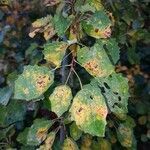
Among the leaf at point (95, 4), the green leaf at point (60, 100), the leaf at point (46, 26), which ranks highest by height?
the leaf at point (95, 4)

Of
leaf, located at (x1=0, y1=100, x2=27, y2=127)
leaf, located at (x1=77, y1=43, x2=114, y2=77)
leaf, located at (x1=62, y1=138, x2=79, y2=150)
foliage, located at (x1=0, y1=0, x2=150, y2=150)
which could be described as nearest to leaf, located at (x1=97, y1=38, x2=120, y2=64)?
foliage, located at (x1=0, y1=0, x2=150, y2=150)

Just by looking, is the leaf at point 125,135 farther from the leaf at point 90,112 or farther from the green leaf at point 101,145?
the leaf at point 90,112

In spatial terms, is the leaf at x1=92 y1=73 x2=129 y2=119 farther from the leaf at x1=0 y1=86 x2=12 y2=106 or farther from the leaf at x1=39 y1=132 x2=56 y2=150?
the leaf at x1=0 y1=86 x2=12 y2=106

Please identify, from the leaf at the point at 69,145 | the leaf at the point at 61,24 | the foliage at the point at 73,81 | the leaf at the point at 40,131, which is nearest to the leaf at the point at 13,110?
the foliage at the point at 73,81

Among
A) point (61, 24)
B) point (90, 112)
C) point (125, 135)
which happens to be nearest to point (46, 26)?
point (61, 24)

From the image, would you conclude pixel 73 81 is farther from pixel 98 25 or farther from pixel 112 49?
pixel 98 25

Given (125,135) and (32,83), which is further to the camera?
(125,135)
